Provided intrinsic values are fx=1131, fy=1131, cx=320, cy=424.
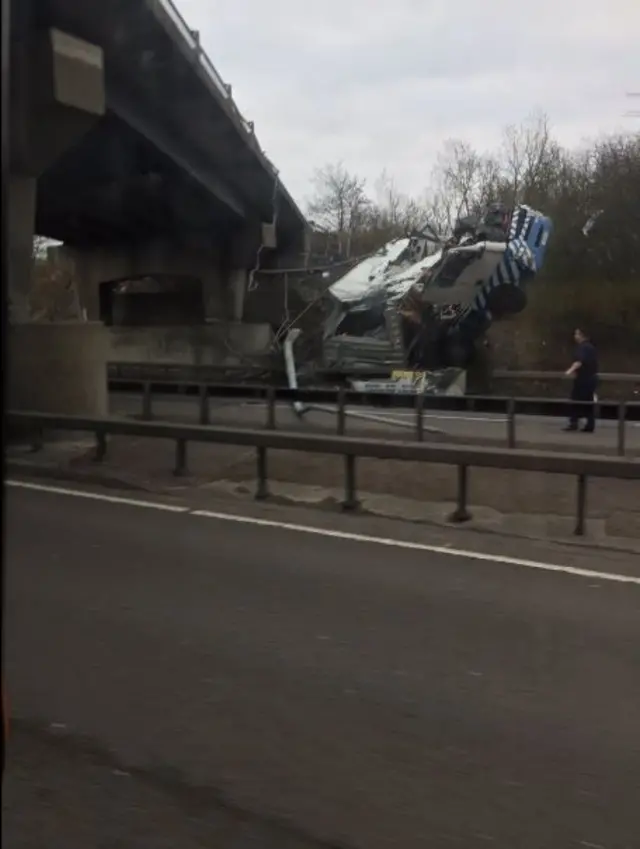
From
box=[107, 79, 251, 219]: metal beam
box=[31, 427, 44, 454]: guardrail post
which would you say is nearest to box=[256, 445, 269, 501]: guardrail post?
box=[31, 427, 44, 454]: guardrail post

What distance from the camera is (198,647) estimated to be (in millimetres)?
6262

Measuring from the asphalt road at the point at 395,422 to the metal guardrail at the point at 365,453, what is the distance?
5484 mm

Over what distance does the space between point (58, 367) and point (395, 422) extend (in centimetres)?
596

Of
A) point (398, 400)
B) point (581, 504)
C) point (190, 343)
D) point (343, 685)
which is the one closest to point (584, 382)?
point (398, 400)

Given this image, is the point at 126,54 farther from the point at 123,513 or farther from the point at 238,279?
the point at 238,279

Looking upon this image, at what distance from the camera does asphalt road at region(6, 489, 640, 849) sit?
163 inches

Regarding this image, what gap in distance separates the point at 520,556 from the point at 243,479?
512 cm

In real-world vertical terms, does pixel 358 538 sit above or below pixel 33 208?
below

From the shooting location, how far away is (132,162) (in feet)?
72.6

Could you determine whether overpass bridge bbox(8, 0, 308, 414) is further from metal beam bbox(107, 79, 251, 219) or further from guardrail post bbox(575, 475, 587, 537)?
guardrail post bbox(575, 475, 587, 537)

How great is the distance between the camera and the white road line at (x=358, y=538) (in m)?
8.45

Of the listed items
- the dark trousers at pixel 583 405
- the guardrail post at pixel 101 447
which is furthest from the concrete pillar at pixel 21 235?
the dark trousers at pixel 583 405

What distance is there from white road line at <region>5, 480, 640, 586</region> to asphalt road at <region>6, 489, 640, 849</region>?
88 millimetres

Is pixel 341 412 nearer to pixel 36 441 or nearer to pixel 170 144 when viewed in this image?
pixel 36 441
